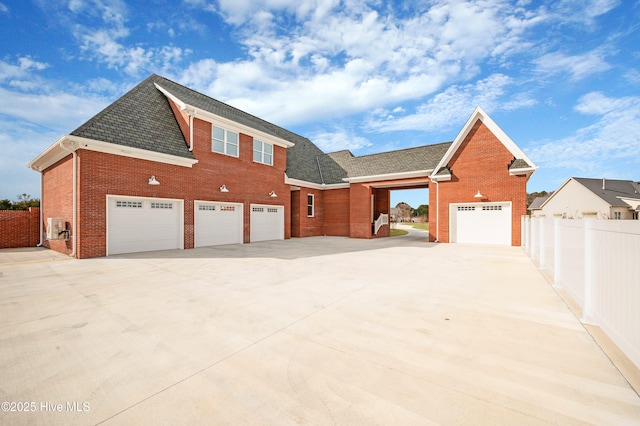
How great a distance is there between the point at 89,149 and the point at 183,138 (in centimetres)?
447

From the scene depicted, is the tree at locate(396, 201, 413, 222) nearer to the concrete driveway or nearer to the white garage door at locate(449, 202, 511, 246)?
the white garage door at locate(449, 202, 511, 246)

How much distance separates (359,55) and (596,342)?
46.8 feet

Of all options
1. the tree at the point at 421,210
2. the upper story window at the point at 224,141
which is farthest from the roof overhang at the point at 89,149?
the tree at the point at 421,210

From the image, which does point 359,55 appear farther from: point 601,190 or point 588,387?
point 601,190

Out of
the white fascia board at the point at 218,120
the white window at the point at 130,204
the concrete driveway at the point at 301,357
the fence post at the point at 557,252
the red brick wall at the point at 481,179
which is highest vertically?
the white fascia board at the point at 218,120

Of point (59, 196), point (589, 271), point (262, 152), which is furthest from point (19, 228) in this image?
point (589, 271)

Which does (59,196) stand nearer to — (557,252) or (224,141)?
(224,141)

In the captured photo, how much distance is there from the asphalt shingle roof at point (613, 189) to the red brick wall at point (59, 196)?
5493cm

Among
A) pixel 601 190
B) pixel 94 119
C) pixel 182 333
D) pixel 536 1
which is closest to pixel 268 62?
pixel 94 119

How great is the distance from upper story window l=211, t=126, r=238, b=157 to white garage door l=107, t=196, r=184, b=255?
12.7 ft

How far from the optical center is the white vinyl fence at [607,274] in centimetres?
282

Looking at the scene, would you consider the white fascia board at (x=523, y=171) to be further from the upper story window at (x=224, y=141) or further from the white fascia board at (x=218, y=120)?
the upper story window at (x=224, y=141)

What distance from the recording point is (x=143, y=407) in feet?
7.33

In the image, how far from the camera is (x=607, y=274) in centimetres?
350
